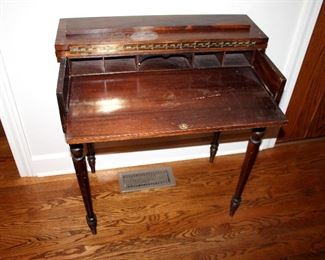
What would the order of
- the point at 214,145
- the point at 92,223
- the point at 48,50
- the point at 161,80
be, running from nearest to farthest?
the point at 161,80 < the point at 48,50 < the point at 92,223 < the point at 214,145

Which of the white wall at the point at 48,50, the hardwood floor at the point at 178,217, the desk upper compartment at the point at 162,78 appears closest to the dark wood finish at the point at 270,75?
the desk upper compartment at the point at 162,78

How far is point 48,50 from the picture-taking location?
1.58 m

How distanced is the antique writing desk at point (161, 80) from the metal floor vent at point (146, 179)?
48 cm

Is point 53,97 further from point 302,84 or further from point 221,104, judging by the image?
point 302,84

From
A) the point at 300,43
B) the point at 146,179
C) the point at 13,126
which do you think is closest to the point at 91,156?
the point at 146,179

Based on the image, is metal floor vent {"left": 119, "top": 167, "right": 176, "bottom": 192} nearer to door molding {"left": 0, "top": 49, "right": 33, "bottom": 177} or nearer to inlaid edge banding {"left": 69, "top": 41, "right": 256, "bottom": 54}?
door molding {"left": 0, "top": 49, "right": 33, "bottom": 177}

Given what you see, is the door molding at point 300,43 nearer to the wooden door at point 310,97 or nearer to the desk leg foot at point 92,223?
the wooden door at point 310,97

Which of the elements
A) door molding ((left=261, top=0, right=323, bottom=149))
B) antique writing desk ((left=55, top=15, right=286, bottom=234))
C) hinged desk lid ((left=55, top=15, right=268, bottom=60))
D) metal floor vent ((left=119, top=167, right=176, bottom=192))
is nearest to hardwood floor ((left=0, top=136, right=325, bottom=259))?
metal floor vent ((left=119, top=167, right=176, bottom=192))

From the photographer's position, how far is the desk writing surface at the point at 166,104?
4.00ft

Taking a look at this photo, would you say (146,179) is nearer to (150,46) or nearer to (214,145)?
(214,145)

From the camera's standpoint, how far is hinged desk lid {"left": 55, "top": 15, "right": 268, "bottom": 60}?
1.36 metres

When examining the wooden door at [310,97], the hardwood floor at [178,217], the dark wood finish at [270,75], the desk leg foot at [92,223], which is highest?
the dark wood finish at [270,75]

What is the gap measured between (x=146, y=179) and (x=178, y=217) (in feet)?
1.16

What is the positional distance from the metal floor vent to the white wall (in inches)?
5.1
